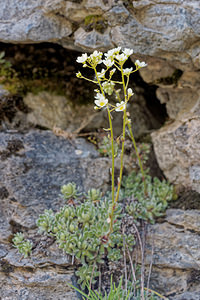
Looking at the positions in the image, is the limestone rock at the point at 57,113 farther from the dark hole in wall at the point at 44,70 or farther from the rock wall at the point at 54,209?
the rock wall at the point at 54,209

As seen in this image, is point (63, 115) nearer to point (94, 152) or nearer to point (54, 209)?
point (94, 152)

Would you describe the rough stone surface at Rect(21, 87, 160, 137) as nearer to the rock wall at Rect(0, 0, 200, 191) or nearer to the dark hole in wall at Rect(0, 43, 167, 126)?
the dark hole in wall at Rect(0, 43, 167, 126)

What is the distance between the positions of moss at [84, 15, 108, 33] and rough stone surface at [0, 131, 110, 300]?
1293 millimetres

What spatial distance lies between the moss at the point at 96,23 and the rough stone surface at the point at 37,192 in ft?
4.24

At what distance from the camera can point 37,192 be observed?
10.6ft

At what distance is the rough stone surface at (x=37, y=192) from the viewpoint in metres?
2.72

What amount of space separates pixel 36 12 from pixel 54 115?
1.20 metres

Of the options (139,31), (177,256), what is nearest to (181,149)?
(177,256)

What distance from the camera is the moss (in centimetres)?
298

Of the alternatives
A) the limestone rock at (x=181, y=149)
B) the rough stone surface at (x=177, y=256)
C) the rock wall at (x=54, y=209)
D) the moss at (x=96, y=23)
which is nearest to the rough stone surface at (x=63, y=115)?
the rock wall at (x=54, y=209)

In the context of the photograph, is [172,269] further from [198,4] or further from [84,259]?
[198,4]

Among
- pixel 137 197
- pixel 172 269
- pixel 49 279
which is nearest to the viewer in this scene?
pixel 49 279

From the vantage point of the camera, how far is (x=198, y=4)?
9.02 ft

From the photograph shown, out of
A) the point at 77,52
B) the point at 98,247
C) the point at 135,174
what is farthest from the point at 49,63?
the point at 98,247
